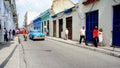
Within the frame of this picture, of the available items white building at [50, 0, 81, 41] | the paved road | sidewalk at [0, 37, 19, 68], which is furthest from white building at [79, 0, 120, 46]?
sidewalk at [0, 37, 19, 68]

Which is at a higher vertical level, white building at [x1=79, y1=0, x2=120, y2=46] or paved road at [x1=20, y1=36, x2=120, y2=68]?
white building at [x1=79, y1=0, x2=120, y2=46]

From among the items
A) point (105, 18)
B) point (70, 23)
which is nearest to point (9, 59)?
point (105, 18)

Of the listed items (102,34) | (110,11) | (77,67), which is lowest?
(77,67)

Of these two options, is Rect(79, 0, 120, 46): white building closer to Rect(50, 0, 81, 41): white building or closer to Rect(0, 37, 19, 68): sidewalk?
Rect(50, 0, 81, 41): white building

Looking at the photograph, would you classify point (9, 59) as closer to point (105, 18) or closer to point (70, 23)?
point (105, 18)

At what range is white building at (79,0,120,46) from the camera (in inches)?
676

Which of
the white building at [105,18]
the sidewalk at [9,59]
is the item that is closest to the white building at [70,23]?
the white building at [105,18]

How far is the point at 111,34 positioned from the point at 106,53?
3.49m

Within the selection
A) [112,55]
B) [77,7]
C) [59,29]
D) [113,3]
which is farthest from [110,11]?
[59,29]

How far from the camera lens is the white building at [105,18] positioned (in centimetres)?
1717

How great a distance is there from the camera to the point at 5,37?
24781mm

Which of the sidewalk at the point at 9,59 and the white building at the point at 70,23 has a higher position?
the white building at the point at 70,23

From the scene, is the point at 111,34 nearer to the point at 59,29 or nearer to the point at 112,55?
the point at 112,55

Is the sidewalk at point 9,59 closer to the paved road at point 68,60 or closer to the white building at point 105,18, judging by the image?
the paved road at point 68,60
